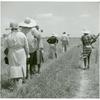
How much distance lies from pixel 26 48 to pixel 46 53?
153cm

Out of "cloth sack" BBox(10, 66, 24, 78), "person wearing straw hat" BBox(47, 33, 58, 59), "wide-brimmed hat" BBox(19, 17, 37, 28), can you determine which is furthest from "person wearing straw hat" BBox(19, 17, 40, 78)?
"cloth sack" BBox(10, 66, 24, 78)

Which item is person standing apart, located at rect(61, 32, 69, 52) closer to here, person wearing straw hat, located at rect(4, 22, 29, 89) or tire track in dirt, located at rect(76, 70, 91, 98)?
tire track in dirt, located at rect(76, 70, 91, 98)

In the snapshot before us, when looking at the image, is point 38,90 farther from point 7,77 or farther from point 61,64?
point 61,64

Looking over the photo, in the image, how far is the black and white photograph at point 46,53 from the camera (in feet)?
20.4

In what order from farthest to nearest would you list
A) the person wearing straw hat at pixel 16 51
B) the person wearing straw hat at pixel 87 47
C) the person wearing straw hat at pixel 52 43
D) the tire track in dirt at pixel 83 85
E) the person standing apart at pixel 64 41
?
1. the person wearing straw hat at pixel 87 47
2. the person wearing straw hat at pixel 52 43
3. the person standing apart at pixel 64 41
4. the tire track in dirt at pixel 83 85
5. the person wearing straw hat at pixel 16 51

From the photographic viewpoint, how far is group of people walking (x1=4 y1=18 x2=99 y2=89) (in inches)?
240

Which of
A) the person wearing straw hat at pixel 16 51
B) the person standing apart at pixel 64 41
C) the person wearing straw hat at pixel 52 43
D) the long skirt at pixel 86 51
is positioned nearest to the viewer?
the person wearing straw hat at pixel 16 51

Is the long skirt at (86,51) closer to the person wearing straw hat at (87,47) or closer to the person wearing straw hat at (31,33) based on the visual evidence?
the person wearing straw hat at (87,47)

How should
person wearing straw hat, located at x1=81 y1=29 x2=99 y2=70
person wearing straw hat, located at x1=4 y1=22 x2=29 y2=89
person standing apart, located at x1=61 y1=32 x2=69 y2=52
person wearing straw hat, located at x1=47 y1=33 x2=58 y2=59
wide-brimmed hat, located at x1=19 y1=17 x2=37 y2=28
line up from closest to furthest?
person wearing straw hat, located at x1=4 y1=22 x2=29 y2=89 → wide-brimmed hat, located at x1=19 y1=17 x2=37 y2=28 → person standing apart, located at x1=61 y1=32 x2=69 y2=52 → person wearing straw hat, located at x1=47 y1=33 x2=58 y2=59 → person wearing straw hat, located at x1=81 y1=29 x2=99 y2=70

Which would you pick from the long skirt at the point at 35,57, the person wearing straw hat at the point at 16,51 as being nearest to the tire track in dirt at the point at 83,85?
the long skirt at the point at 35,57

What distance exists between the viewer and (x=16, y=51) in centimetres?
613

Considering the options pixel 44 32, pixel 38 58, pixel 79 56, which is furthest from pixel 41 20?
pixel 79 56

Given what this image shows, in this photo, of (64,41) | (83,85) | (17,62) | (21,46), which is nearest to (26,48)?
(21,46)

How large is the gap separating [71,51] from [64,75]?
1.38 metres
